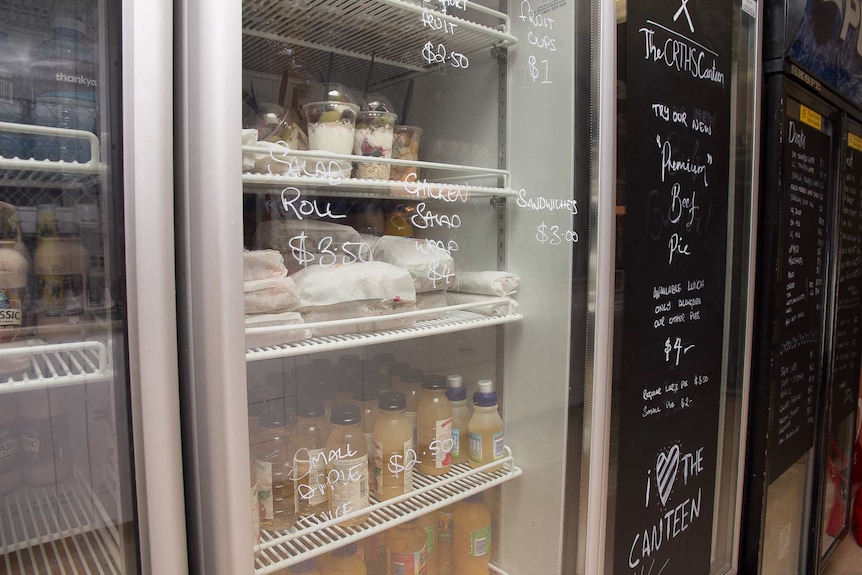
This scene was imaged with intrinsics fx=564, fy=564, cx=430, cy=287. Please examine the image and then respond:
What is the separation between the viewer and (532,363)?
150 cm

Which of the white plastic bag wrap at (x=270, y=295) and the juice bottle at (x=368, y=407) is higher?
the white plastic bag wrap at (x=270, y=295)

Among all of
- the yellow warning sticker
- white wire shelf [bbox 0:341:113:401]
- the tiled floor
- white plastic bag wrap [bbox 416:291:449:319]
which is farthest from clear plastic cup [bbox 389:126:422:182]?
the tiled floor

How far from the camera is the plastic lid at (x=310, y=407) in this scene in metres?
1.24

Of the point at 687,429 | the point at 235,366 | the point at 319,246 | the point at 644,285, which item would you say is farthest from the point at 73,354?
the point at 687,429

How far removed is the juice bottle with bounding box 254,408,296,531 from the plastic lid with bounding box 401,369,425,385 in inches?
13.8

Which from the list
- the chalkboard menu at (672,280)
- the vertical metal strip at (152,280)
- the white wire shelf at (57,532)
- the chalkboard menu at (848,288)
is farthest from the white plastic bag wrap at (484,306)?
the chalkboard menu at (848,288)

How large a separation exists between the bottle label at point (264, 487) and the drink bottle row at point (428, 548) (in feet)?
0.82

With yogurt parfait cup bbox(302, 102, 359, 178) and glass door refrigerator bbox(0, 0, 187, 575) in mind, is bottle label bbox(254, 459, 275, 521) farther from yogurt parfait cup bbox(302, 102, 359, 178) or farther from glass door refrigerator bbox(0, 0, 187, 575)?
yogurt parfait cup bbox(302, 102, 359, 178)

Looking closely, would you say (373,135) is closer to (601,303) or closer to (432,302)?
(432,302)

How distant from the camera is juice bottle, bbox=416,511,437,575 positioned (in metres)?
1.47

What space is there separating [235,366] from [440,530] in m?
0.93

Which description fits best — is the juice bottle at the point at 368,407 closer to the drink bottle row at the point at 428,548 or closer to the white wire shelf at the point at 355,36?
the drink bottle row at the point at 428,548

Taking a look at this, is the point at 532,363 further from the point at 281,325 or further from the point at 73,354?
A: the point at 73,354

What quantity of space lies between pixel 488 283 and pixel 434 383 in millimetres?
293
